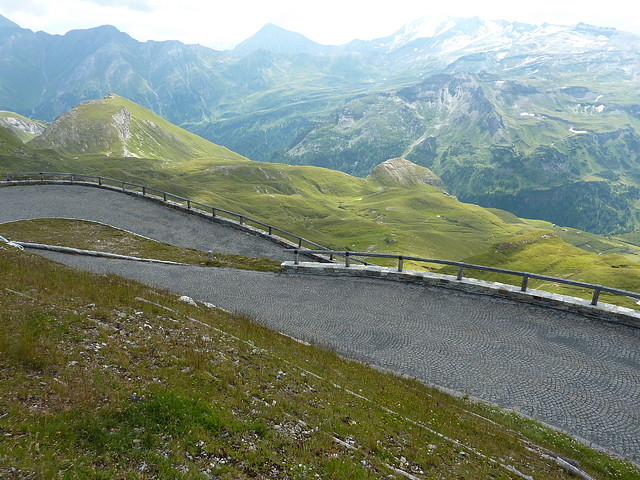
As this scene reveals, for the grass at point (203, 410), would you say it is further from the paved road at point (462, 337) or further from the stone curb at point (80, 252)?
the stone curb at point (80, 252)

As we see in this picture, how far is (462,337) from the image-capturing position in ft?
54.3

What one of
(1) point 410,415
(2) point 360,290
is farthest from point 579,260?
(1) point 410,415

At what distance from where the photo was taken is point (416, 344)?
16047 millimetres

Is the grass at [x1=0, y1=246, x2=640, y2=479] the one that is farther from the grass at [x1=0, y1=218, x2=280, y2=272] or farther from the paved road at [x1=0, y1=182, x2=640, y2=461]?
the grass at [x1=0, y1=218, x2=280, y2=272]

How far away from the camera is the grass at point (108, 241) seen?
1080 inches

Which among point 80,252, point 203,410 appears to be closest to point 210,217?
point 80,252

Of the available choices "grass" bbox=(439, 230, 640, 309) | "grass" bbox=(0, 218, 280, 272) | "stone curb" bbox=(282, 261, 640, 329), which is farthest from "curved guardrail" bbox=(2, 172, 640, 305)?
"grass" bbox=(439, 230, 640, 309)

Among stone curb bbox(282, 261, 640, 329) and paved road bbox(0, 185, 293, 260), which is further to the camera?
paved road bbox(0, 185, 293, 260)

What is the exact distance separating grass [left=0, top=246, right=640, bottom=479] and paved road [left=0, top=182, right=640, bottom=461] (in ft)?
5.51

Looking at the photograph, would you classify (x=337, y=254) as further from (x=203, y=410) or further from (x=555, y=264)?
(x=555, y=264)

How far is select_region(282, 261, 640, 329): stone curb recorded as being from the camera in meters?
17.4

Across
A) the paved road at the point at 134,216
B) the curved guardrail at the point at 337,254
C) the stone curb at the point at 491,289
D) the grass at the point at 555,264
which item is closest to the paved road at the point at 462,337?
the stone curb at the point at 491,289

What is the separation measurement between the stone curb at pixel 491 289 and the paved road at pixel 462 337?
464mm

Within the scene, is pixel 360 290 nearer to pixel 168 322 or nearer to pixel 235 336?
pixel 235 336
